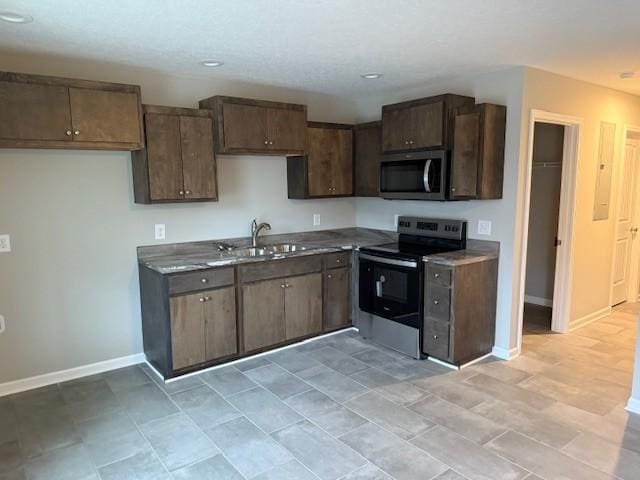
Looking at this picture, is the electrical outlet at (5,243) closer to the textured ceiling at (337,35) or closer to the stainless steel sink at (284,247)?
the textured ceiling at (337,35)

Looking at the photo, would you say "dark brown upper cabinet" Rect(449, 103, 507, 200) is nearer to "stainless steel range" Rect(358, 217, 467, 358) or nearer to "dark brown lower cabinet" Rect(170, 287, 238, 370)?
"stainless steel range" Rect(358, 217, 467, 358)

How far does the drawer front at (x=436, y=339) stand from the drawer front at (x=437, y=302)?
0.06 meters

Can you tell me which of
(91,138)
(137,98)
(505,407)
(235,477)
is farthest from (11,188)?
(505,407)

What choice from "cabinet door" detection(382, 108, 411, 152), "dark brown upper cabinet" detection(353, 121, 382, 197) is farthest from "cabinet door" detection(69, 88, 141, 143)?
"dark brown upper cabinet" detection(353, 121, 382, 197)

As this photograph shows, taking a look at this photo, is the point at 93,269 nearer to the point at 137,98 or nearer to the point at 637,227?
the point at 137,98

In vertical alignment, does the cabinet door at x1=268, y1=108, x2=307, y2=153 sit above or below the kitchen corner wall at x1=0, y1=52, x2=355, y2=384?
above

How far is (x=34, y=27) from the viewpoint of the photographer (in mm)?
2568

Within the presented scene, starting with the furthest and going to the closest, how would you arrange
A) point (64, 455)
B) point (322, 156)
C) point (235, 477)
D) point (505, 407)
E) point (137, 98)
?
1. point (322, 156)
2. point (137, 98)
3. point (505, 407)
4. point (64, 455)
5. point (235, 477)

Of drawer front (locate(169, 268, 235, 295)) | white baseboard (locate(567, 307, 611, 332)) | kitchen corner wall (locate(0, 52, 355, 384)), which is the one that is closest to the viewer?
kitchen corner wall (locate(0, 52, 355, 384))

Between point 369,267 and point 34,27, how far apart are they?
9.99 feet

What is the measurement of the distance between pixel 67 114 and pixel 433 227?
124 inches

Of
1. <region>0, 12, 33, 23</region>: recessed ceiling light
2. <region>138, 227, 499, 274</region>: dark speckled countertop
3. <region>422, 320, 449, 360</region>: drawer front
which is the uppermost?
<region>0, 12, 33, 23</region>: recessed ceiling light

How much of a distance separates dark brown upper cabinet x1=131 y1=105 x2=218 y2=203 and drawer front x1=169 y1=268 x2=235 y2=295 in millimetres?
655

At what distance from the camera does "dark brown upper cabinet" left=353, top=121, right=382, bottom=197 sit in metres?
4.57
